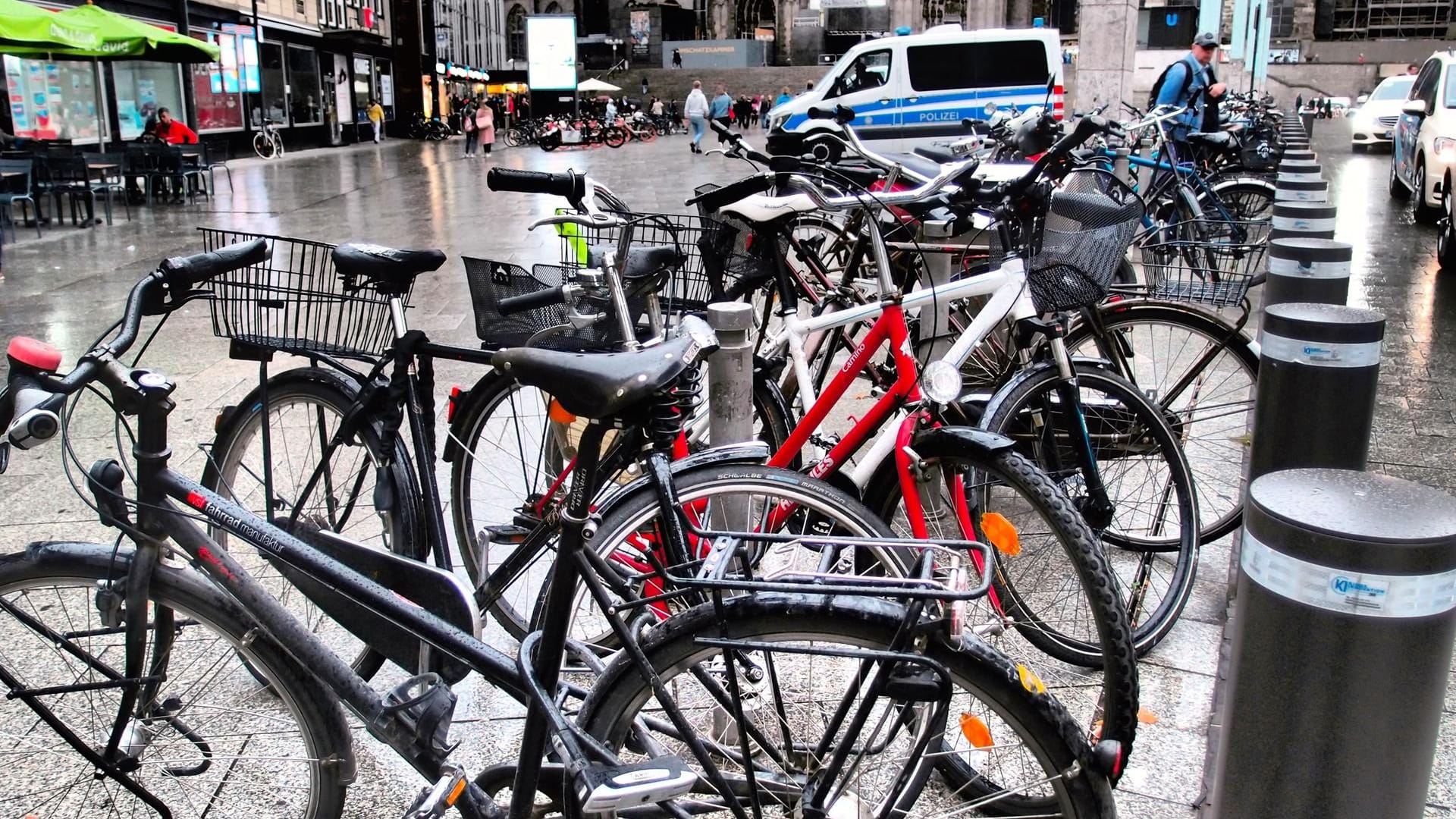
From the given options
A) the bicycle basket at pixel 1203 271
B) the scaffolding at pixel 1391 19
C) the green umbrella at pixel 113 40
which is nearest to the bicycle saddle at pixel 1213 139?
the bicycle basket at pixel 1203 271

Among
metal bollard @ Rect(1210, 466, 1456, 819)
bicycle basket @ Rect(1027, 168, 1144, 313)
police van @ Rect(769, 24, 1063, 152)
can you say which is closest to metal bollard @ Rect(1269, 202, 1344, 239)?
bicycle basket @ Rect(1027, 168, 1144, 313)

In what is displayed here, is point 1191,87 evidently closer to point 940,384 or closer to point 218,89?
point 940,384

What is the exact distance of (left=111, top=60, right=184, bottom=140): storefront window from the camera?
21734 mm

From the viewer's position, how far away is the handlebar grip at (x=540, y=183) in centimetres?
319

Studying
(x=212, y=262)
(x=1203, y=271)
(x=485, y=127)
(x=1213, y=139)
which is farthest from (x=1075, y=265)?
(x=485, y=127)

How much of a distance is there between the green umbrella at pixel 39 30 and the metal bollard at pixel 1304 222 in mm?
12266

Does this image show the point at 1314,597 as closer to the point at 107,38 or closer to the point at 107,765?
the point at 107,765

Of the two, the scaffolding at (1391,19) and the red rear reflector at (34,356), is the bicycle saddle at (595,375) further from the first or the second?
the scaffolding at (1391,19)

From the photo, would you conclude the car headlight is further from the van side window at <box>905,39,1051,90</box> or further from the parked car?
the van side window at <box>905,39,1051,90</box>

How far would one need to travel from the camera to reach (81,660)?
233 centimetres

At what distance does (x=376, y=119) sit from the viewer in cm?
Result: 3506

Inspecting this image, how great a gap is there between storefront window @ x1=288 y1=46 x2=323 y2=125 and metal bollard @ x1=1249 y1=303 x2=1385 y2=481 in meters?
30.7

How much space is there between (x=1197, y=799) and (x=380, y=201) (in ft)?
49.3

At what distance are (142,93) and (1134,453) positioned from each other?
76.7 ft
